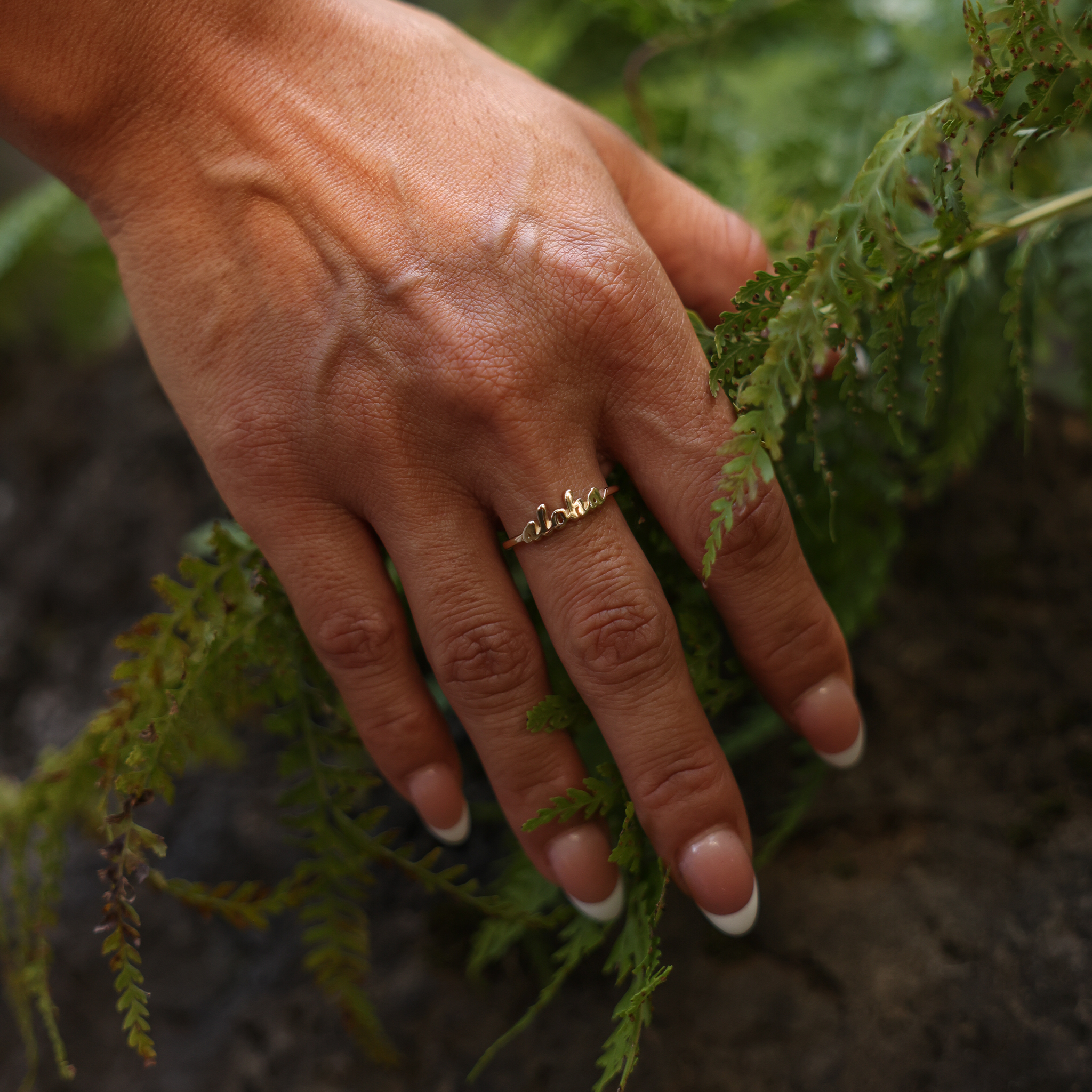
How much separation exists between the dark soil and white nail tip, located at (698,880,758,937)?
29 centimetres

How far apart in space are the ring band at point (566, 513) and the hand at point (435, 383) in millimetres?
17

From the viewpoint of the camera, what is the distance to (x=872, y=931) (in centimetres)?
139

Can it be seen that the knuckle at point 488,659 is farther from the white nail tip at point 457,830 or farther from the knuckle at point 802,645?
the knuckle at point 802,645

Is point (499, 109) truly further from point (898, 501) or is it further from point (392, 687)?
point (898, 501)

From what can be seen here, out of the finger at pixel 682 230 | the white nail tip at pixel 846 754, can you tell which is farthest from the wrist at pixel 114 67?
the white nail tip at pixel 846 754

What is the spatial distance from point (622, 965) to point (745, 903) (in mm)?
213

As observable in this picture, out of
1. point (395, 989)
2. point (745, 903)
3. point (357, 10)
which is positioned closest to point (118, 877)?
point (395, 989)

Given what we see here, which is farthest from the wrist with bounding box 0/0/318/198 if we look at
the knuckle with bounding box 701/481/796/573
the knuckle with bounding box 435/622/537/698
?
the knuckle with bounding box 701/481/796/573

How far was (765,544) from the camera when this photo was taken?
1.11 meters

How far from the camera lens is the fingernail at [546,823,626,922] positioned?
119 centimetres

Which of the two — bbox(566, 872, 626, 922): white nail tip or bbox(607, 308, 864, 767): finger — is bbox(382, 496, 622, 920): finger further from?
bbox(607, 308, 864, 767): finger

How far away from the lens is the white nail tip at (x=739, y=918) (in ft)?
3.84

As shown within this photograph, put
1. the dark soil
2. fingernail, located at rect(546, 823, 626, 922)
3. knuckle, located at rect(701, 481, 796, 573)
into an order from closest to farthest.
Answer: knuckle, located at rect(701, 481, 796, 573), fingernail, located at rect(546, 823, 626, 922), the dark soil

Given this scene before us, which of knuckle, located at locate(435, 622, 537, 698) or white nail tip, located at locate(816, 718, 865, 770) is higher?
knuckle, located at locate(435, 622, 537, 698)
